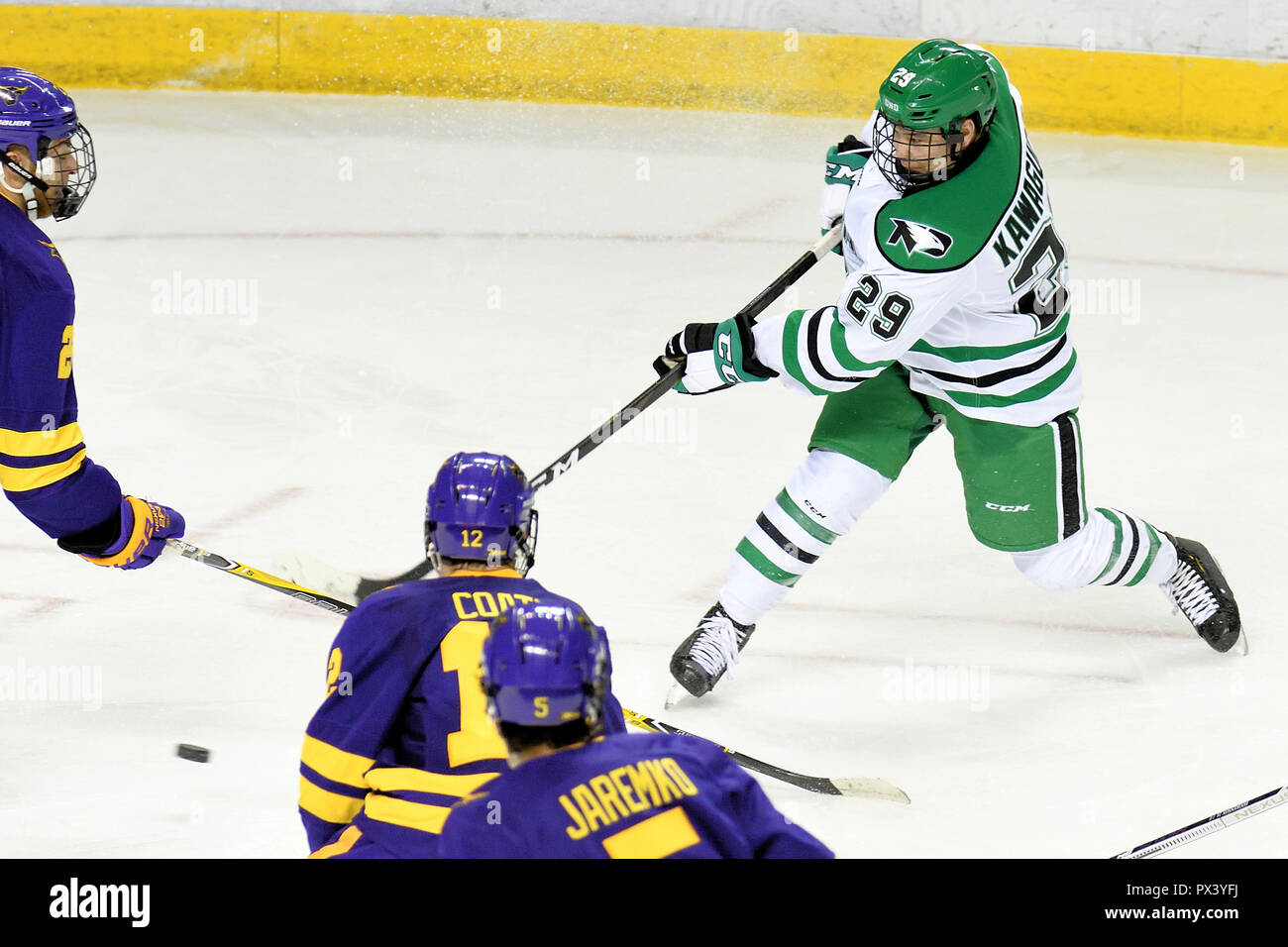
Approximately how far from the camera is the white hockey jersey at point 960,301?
296 centimetres

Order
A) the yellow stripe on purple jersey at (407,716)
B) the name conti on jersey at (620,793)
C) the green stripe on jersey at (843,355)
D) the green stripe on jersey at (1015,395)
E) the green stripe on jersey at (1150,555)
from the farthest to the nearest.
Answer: the green stripe on jersey at (1150,555)
the green stripe on jersey at (1015,395)
the green stripe on jersey at (843,355)
the yellow stripe on purple jersey at (407,716)
the name conti on jersey at (620,793)

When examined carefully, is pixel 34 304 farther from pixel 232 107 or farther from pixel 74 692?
pixel 232 107

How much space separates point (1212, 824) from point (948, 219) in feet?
3.44

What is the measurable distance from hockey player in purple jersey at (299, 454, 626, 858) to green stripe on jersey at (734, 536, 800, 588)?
1195mm

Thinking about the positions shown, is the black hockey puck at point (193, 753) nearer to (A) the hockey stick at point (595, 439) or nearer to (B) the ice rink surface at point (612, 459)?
(B) the ice rink surface at point (612, 459)

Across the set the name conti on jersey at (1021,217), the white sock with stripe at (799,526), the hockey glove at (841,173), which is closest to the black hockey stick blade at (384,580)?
the white sock with stripe at (799,526)

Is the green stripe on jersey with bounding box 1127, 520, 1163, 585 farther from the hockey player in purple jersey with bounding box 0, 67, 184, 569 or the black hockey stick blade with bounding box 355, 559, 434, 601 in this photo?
the hockey player in purple jersey with bounding box 0, 67, 184, 569

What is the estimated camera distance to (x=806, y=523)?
3.29 meters

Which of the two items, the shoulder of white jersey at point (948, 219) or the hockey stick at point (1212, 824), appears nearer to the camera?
the hockey stick at point (1212, 824)

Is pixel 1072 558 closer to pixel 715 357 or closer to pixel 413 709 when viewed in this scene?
pixel 715 357

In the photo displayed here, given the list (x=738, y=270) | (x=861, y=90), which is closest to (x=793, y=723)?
(x=738, y=270)

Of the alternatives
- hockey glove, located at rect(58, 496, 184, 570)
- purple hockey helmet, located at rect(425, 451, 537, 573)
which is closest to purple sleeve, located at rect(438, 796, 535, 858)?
purple hockey helmet, located at rect(425, 451, 537, 573)

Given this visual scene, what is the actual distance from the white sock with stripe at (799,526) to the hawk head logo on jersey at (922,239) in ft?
1.61

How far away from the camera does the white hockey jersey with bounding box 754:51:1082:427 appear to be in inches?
Answer: 117
